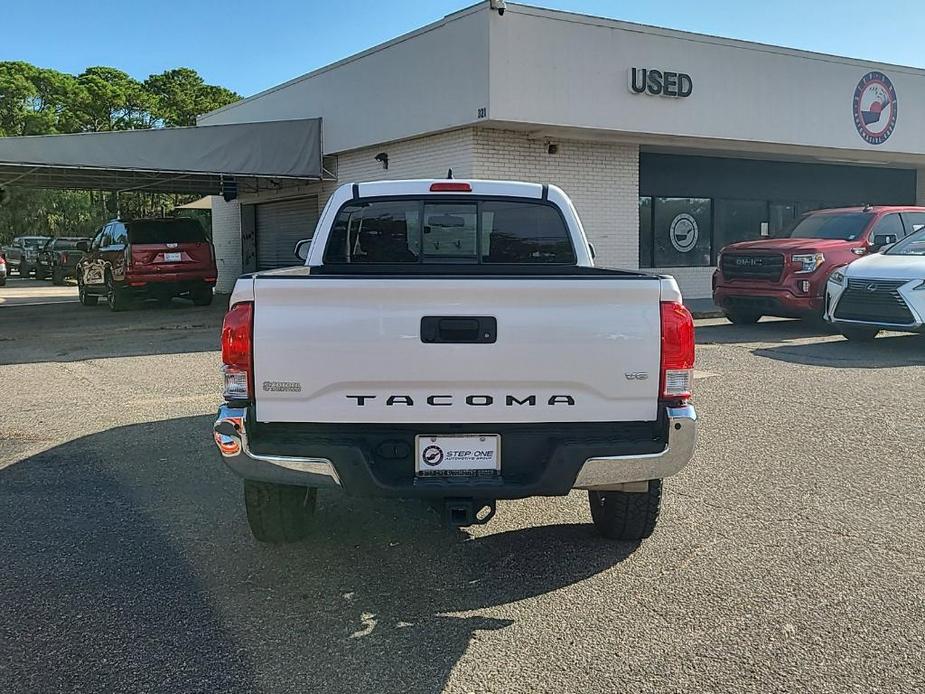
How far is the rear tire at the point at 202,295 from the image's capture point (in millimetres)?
18219

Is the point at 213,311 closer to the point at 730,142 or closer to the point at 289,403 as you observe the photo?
the point at 730,142

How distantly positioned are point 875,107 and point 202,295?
15.9m

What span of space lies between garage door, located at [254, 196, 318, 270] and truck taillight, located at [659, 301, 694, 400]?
17619 millimetres

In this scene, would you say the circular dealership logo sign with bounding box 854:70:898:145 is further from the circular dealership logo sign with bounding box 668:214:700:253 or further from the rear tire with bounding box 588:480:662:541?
the rear tire with bounding box 588:480:662:541

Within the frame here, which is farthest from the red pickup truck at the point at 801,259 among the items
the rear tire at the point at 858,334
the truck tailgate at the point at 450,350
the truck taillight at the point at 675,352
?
the truck tailgate at the point at 450,350

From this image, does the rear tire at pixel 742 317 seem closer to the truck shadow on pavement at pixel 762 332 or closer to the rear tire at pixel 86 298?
the truck shadow on pavement at pixel 762 332

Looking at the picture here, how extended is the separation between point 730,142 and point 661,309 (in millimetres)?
15272

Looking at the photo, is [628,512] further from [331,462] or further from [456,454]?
[331,462]

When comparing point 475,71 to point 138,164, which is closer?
point 475,71

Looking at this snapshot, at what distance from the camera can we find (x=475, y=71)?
14.4 m

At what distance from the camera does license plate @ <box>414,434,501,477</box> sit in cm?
358

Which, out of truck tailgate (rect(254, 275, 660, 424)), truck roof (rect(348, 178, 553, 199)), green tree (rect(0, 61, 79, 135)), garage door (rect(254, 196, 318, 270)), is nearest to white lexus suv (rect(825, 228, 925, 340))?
truck roof (rect(348, 178, 553, 199))

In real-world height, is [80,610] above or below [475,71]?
below

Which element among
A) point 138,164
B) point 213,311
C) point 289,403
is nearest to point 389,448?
point 289,403
